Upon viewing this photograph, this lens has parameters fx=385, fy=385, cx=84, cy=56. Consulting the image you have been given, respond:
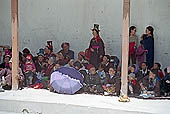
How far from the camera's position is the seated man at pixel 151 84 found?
766 centimetres

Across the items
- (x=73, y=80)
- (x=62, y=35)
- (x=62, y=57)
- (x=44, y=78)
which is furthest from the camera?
(x=62, y=35)

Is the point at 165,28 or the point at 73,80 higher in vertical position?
the point at 165,28

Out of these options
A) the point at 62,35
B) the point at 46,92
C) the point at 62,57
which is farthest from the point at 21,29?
the point at 46,92

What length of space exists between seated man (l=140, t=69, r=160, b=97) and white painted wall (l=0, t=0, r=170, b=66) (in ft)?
6.20

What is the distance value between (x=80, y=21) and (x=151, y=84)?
3711mm

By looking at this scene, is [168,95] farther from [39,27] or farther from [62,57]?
[39,27]

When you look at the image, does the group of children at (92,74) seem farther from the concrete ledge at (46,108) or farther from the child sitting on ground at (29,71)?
the concrete ledge at (46,108)

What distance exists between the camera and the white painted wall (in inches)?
394

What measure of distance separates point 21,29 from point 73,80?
4600 mm

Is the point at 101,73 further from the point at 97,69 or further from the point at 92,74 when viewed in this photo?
the point at 97,69

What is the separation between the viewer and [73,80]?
7605 millimetres

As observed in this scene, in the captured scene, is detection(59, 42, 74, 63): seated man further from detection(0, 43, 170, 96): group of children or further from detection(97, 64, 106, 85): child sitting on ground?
detection(97, 64, 106, 85): child sitting on ground

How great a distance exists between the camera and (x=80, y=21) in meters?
11.0

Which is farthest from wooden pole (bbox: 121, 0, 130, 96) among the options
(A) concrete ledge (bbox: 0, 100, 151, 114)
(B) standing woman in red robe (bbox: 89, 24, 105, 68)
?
(B) standing woman in red robe (bbox: 89, 24, 105, 68)
